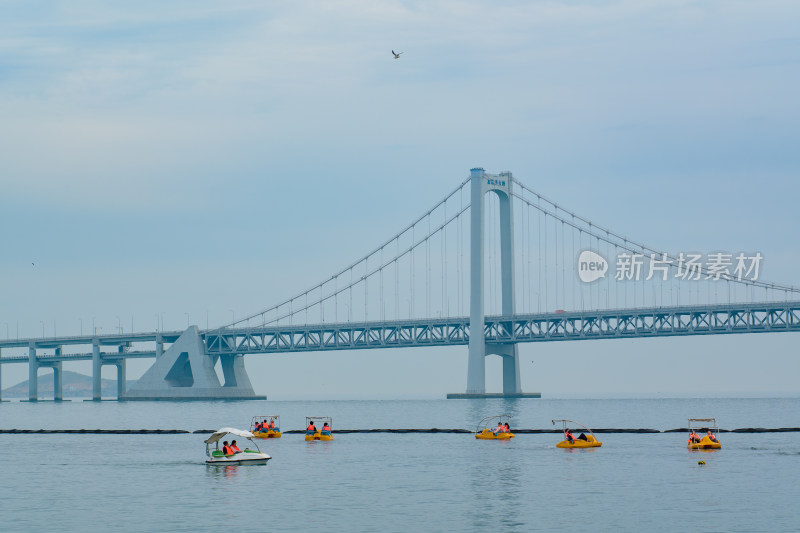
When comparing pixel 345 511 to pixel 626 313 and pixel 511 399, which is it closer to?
pixel 626 313

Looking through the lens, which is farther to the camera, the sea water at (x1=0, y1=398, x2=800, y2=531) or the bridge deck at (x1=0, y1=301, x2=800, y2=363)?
the bridge deck at (x1=0, y1=301, x2=800, y2=363)

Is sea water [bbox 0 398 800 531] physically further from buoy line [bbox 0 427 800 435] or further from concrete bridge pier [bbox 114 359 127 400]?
concrete bridge pier [bbox 114 359 127 400]

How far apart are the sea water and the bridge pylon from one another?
202 ft

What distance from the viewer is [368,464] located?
5797cm

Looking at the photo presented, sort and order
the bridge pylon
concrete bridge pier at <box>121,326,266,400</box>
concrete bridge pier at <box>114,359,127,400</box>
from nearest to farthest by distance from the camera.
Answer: the bridge pylon → concrete bridge pier at <box>121,326,266,400</box> → concrete bridge pier at <box>114,359,127,400</box>

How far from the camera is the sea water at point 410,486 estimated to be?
3794 centimetres

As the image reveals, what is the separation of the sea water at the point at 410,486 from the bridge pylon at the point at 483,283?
61647mm

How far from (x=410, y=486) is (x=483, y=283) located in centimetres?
9316

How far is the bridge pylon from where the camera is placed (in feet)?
456

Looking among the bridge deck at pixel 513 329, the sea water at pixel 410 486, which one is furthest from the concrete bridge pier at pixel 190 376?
the sea water at pixel 410 486

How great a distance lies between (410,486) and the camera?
157 feet

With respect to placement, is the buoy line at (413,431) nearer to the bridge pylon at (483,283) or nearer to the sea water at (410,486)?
the sea water at (410,486)

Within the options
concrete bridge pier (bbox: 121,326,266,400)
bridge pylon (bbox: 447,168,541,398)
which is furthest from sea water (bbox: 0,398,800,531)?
concrete bridge pier (bbox: 121,326,266,400)

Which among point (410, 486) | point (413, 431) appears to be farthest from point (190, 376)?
point (410, 486)
